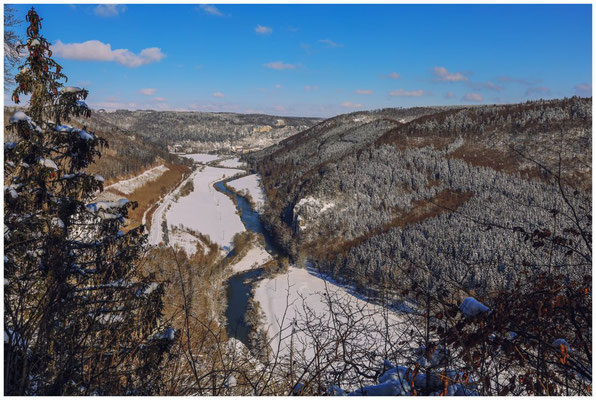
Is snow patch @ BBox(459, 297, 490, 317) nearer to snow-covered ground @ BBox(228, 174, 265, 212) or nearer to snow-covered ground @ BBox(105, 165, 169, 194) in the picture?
snow-covered ground @ BBox(105, 165, 169, 194)

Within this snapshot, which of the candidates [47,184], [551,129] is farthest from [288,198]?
[47,184]

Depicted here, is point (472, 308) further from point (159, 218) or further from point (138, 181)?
point (138, 181)

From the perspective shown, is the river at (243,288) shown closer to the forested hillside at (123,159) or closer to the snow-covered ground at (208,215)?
the snow-covered ground at (208,215)

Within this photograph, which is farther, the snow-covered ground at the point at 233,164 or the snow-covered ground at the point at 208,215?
the snow-covered ground at the point at 233,164

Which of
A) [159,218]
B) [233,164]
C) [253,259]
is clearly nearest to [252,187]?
[159,218]

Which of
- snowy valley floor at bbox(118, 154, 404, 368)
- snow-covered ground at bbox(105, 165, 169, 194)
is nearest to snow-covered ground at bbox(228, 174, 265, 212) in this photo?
snowy valley floor at bbox(118, 154, 404, 368)

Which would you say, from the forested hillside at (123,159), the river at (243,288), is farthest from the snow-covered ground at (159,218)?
the forested hillside at (123,159)
